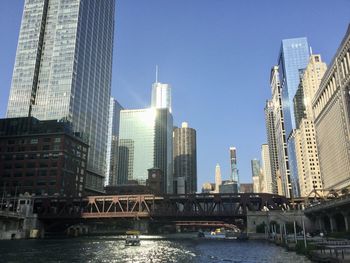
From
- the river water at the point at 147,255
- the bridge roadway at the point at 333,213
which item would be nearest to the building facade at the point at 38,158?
the river water at the point at 147,255

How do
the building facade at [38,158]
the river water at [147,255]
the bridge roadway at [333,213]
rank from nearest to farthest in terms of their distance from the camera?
1. the river water at [147,255]
2. the bridge roadway at [333,213]
3. the building facade at [38,158]

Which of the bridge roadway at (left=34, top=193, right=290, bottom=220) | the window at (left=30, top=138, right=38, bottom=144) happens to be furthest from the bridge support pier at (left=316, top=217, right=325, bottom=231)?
the window at (left=30, top=138, right=38, bottom=144)

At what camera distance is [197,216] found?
125 m

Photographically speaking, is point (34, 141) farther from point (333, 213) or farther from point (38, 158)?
point (333, 213)

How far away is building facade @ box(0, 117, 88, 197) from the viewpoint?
175 metres

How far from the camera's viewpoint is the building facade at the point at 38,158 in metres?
175

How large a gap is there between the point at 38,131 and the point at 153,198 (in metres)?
87.3

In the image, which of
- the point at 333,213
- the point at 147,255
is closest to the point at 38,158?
the point at 147,255

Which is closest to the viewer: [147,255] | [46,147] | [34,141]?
[147,255]

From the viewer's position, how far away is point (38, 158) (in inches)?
7096

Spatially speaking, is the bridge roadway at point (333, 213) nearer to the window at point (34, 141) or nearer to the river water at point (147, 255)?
the river water at point (147, 255)

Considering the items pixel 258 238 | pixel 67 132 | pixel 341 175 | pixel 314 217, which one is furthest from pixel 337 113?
pixel 67 132

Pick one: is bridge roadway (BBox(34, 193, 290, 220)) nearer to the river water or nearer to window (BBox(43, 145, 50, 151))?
window (BBox(43, 145, 50, 151))

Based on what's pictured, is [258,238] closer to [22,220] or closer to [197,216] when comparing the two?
[197,216]
